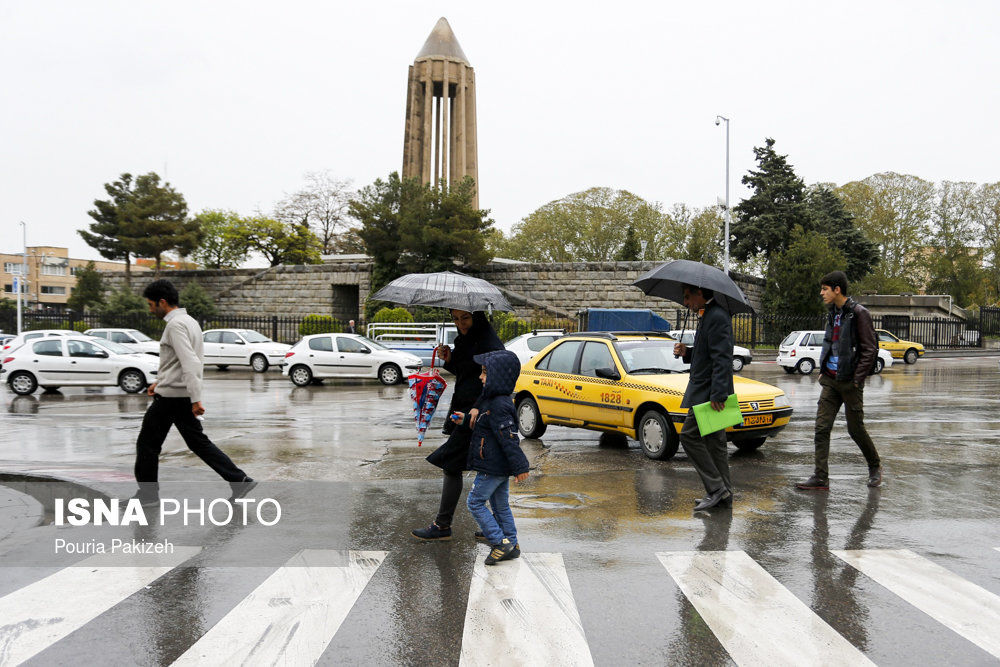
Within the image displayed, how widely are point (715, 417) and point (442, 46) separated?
41614mm

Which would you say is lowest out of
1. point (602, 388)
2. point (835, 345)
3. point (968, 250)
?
point (602, 388)

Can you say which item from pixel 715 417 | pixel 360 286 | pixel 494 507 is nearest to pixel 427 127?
pixel 360 286

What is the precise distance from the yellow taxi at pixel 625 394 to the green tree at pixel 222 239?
44840mm

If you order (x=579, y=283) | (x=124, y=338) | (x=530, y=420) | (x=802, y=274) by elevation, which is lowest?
(x=530, y=420)

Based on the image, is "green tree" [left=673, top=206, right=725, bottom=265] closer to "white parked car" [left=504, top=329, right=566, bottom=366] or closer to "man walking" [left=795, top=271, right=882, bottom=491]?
"white parked car" [left=504, top=329, right=566, bottom=366]

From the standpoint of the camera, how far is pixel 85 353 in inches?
698

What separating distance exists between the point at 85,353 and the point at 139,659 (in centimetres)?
1642

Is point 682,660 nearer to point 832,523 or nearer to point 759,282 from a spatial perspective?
point 832,523

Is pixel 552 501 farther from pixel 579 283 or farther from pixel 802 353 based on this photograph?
pixel 579 283

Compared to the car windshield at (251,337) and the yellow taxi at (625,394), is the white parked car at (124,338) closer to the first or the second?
the car windshield at (251,337)

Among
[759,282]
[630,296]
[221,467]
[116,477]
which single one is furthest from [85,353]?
[759,282]

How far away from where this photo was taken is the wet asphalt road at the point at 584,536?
12.0ft

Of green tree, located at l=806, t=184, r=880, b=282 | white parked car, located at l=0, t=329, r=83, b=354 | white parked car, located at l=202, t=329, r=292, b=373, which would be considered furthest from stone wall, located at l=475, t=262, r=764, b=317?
white parked car, located at l=0, t=329, r=83, b=354

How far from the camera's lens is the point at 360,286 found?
130 ft
